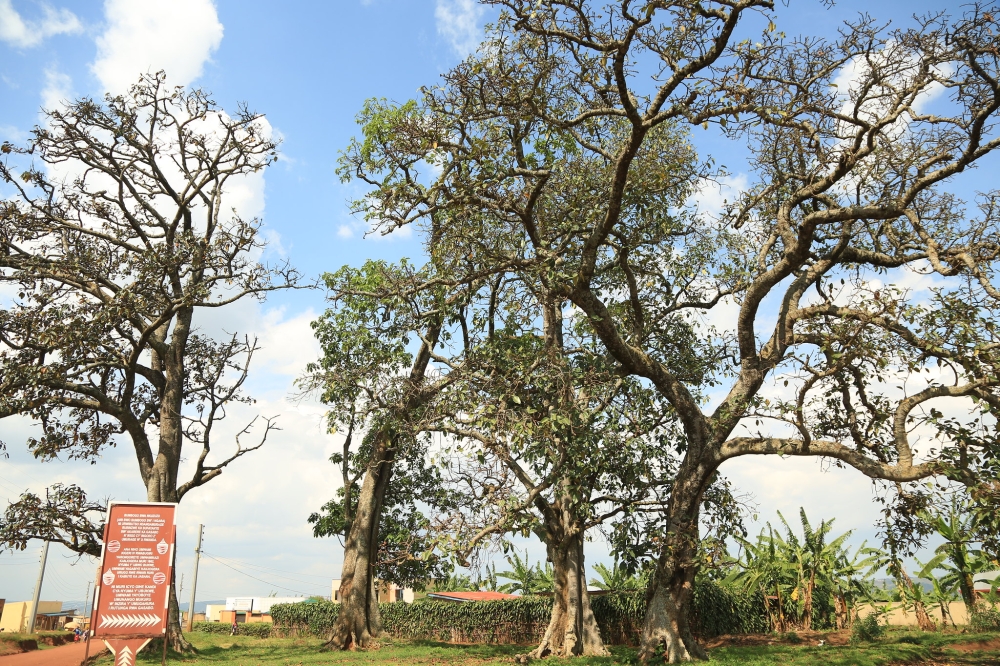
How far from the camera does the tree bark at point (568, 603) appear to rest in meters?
15.6

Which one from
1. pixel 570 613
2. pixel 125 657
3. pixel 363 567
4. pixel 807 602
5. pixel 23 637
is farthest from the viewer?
pixel 23 637

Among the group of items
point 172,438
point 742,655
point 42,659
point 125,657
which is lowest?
point 742,655

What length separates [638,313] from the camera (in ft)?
46.2

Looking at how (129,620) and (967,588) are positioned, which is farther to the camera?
(967,588)

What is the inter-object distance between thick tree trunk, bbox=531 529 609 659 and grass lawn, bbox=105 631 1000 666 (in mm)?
710

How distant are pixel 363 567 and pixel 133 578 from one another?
1094cm

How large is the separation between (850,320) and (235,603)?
61704 mm

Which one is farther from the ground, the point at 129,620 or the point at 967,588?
the point at 129,620

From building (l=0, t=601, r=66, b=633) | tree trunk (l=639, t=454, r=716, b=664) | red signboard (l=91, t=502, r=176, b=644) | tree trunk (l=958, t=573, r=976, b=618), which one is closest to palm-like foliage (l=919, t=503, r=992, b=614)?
tree trunk (l=958, t=573, r=976, b=618)

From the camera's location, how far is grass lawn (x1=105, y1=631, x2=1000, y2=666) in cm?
1194

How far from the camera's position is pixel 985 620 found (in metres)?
16.5

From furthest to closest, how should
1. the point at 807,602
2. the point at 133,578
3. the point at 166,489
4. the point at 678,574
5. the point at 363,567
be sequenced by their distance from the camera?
the point at 363,567, the point at 807,602, the point at 166,489, the point at 678,574, the point at 133,578

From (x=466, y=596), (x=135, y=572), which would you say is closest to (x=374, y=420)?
(x=135, y=572)

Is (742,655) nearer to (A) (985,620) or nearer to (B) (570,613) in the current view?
(B) (570,613)
